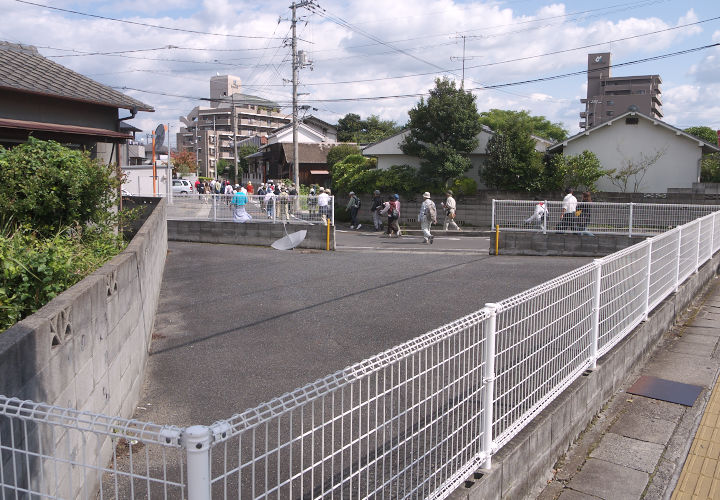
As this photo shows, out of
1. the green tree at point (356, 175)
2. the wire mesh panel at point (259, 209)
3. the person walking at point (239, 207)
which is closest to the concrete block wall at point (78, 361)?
the wire mesh panel at point (259, 209)

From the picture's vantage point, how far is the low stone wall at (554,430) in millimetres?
3566

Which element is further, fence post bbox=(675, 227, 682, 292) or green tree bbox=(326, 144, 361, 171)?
green tree bbox=(326, 144, 361, 171)

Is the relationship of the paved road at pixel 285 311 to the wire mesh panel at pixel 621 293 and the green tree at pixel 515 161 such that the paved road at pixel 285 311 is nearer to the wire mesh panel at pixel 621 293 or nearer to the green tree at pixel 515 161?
the wire mesh panel at pixel 621 293

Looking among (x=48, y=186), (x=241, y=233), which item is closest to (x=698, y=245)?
(x=48, y=186)

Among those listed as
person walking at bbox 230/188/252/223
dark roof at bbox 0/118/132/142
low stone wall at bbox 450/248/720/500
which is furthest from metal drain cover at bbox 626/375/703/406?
person walking at bbox 230/188/252/223

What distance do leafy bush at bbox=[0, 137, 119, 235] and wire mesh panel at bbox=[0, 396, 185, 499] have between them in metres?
4.62

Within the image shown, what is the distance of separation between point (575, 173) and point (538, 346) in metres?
22.9

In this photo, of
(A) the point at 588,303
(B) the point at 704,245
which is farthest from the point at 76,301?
(B) the point at 704,245

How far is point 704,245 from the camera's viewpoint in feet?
34.1

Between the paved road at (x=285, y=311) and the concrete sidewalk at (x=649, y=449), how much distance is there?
8.57ft

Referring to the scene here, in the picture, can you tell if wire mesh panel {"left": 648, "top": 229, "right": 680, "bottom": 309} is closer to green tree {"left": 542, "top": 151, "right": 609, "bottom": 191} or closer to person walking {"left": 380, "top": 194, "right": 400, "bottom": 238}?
person walking {"left": 380, "top": 194, "right": 400, "bottom": 238}

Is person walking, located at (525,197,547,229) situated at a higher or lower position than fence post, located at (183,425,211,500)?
higher

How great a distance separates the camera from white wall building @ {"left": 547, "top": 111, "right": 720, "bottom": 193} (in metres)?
25.8

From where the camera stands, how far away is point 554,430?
4367 mm
